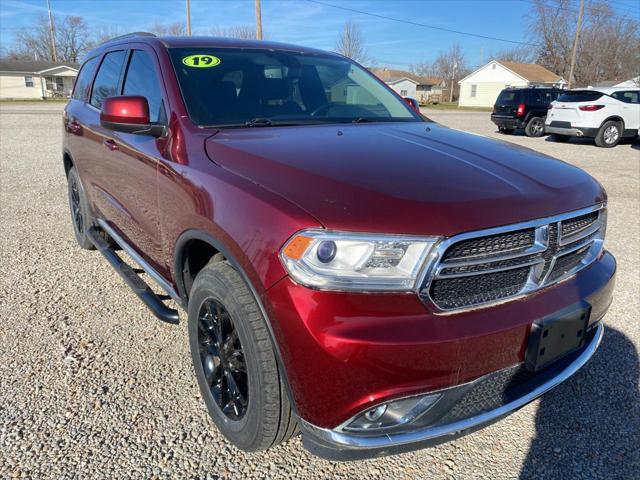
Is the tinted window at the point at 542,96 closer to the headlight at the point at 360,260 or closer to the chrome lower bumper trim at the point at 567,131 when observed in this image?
the chrome lower bumper trim at the point at 567,131

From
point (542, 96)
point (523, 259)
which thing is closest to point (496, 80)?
point (542, 96)

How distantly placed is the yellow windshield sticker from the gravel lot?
1685 mm

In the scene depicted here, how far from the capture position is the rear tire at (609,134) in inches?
573

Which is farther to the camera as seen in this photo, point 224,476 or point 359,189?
point 224,476

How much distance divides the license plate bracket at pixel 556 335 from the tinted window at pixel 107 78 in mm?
3248

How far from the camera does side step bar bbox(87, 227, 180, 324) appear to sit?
2867 mm

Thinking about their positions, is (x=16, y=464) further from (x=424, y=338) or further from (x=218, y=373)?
(x=424, y=338)

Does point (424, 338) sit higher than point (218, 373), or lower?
higher

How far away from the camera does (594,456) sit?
2312 millimetres

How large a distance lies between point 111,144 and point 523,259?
2770mm

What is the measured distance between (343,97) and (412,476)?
2316mm

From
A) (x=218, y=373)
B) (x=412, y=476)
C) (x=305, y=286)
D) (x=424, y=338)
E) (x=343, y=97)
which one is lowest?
(x=412, y=476)

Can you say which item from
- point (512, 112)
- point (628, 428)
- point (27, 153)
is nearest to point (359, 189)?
point (628, 428)

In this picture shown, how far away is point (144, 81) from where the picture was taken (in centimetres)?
317
